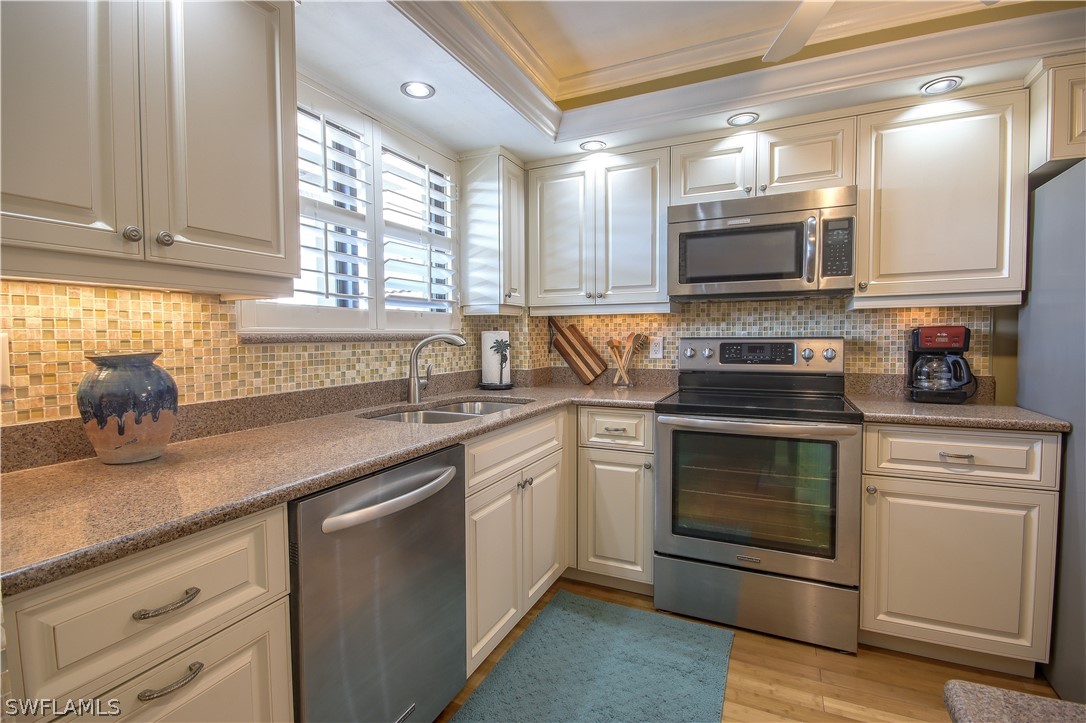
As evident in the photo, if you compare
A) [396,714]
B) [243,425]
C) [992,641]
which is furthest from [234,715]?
[992,641]

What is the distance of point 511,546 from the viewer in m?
1.83

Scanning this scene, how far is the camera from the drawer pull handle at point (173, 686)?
2.57 ft

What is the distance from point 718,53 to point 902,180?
96 centimetres

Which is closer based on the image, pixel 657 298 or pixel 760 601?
pixel 760 601

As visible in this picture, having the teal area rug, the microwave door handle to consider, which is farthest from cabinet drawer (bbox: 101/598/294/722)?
the microwave door handle

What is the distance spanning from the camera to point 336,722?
1095 mm

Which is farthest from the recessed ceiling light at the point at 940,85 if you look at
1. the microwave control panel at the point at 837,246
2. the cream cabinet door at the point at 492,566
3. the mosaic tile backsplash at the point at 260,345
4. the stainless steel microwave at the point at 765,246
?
the cream cabinet door at the point at 492,566

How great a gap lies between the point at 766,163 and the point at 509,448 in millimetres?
1733

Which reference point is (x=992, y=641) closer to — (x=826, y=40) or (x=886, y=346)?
(x=886, y=346)

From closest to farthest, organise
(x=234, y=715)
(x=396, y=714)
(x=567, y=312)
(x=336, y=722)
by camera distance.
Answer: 1. (x=234, y=715)
2. (x=336, y=722)
3. (x=396, y=714)
4. (x=567, y=312)

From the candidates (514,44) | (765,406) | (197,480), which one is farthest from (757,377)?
(197,480)

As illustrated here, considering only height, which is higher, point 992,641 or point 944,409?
point 944,409

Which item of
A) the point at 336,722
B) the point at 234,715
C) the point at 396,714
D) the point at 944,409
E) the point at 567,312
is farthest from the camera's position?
the point at 567,312

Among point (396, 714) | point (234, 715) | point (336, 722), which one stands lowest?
point (396, 714)
